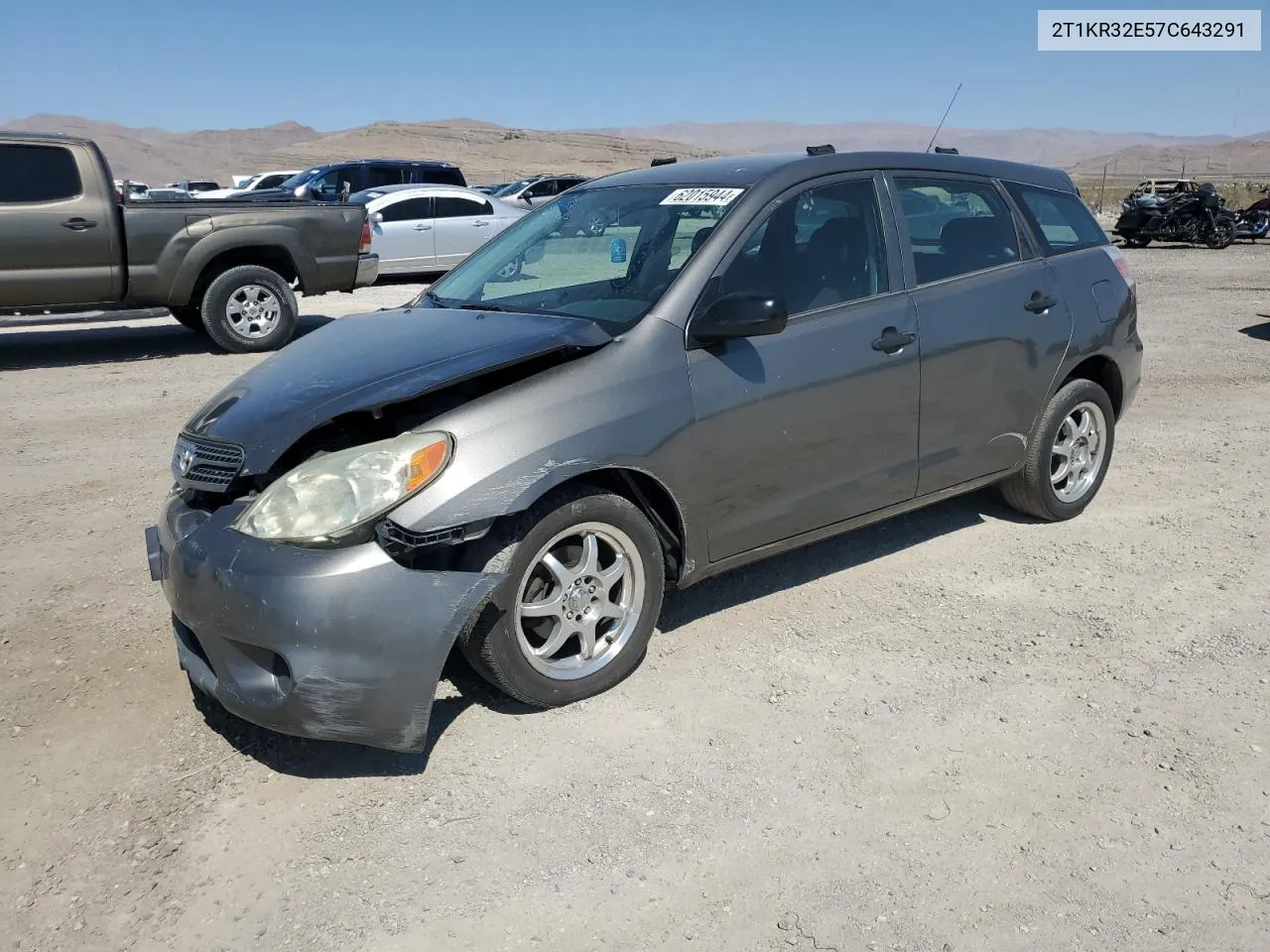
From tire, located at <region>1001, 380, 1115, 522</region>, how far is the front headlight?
3.15 m

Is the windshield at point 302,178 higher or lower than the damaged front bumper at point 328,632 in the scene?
higher

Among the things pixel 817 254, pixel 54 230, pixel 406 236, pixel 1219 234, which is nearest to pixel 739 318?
pixel 817 254

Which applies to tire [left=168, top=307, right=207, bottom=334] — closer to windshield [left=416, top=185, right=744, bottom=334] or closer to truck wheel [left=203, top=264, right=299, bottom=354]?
truck wheel [left=203, top=264, right=299, bottom=354]

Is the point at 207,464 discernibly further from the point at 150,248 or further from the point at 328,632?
the point at 150,248

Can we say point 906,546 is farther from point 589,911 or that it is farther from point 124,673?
point 124,673

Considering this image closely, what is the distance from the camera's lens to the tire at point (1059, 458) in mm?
5152

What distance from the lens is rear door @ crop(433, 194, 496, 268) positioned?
1720 centimetres

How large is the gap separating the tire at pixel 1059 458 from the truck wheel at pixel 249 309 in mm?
7791

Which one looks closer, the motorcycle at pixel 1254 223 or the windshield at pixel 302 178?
the windshield at pixel 302 178

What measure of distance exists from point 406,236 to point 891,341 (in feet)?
44.9

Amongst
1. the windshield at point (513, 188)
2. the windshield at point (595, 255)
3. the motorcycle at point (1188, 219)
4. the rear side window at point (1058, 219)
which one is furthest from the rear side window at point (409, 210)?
the motorcycle at point (1188, 219)

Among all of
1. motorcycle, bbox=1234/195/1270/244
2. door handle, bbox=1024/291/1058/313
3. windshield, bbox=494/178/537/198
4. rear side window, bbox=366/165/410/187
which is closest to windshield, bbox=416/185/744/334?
door handle, bbox=1024/291/1058/313

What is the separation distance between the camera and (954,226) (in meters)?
4.82

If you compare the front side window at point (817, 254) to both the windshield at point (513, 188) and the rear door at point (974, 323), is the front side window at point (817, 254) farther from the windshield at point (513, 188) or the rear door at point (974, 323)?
the windshield at point (513, 188)
